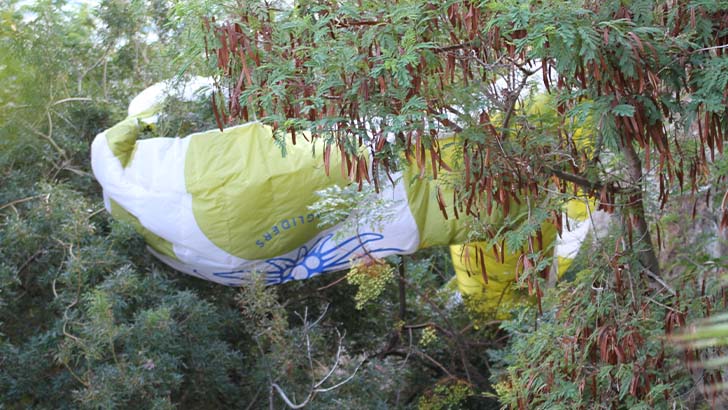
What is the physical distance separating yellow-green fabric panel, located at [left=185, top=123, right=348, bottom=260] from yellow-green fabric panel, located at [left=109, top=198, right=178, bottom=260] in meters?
0.26

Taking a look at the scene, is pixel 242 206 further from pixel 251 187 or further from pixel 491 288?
pixel 491 288

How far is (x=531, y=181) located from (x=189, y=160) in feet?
6.42

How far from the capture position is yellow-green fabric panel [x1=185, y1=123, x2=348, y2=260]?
3852mm

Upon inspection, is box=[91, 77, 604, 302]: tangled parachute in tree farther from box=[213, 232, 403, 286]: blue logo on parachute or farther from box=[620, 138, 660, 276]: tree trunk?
box=[620, 138, 660, 276]: tree trunk

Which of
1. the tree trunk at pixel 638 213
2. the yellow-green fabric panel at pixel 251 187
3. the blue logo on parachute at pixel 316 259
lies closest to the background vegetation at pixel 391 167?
the tree trunk at pixel 638 213

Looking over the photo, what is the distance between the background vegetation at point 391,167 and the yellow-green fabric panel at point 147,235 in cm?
6


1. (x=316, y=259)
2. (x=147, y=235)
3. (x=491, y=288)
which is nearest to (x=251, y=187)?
(x=316, y=259)

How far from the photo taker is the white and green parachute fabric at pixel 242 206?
387 cm

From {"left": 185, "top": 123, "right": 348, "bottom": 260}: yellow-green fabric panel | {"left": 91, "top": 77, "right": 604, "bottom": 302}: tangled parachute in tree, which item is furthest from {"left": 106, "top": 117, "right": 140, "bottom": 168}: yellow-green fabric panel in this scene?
{"left": 185, "top": 123, "right": 348, "bottom": 260}: yellow-green fabric panel

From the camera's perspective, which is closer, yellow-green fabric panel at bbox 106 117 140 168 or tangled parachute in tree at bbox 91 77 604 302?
tangled parachute in tree at bbox 91 77 604 302

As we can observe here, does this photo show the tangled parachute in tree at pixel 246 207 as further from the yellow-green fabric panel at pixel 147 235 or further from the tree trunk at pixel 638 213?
the tree trunk at pixel 638 213

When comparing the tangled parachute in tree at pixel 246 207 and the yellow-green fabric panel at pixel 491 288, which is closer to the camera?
the tangled parachute in tree at pixel 246 207

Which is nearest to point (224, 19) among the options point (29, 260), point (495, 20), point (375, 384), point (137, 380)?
point (495, 20)

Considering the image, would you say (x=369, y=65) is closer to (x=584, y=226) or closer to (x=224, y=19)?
(x=224, y=19)
